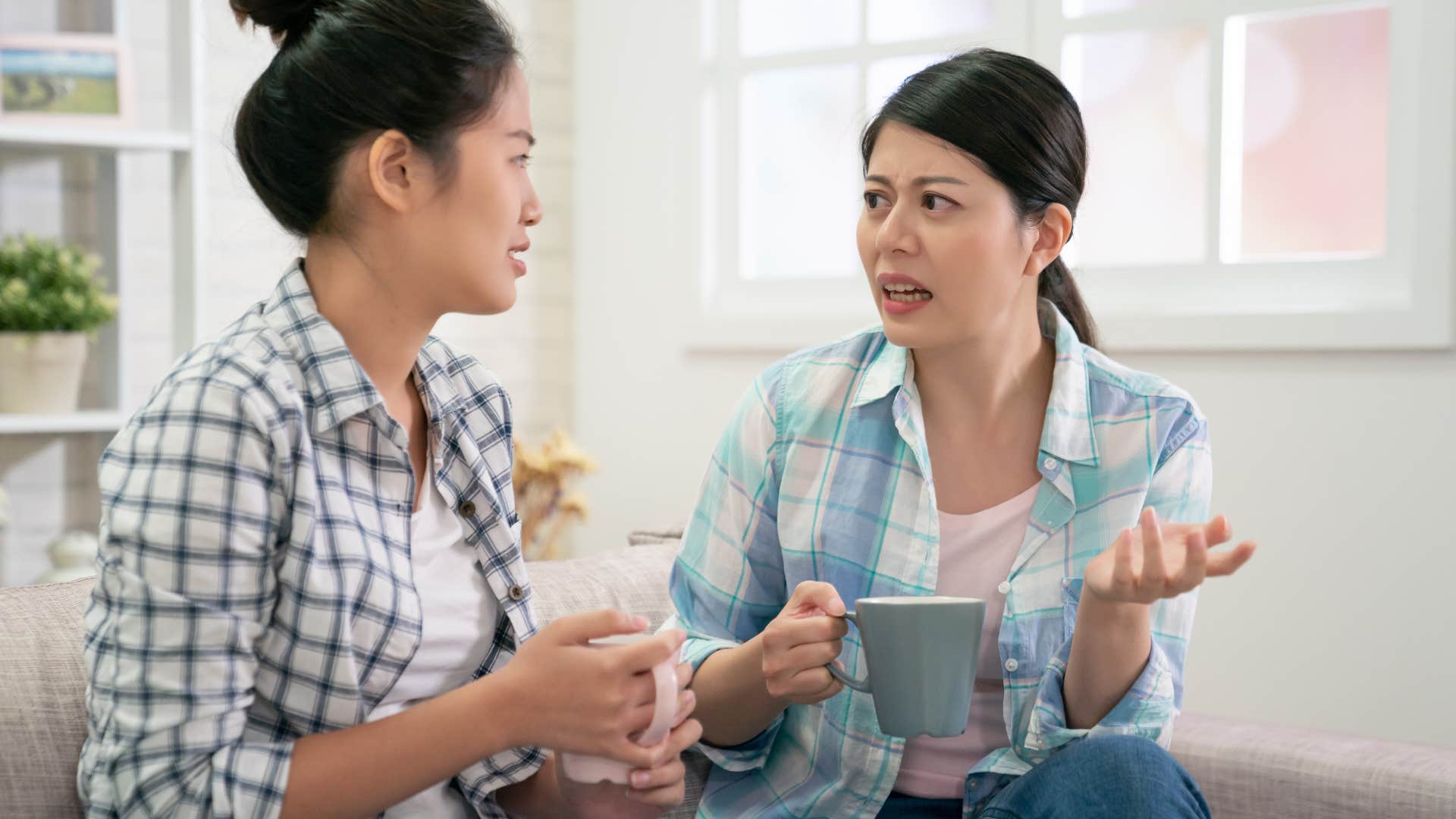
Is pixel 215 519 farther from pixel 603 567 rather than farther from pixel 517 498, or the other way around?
pixel 517 498

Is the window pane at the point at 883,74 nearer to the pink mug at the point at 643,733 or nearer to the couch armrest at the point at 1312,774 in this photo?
the couch armrest at the point at 1312,774

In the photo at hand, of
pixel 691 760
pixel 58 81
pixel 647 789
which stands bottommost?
pixel 691 760

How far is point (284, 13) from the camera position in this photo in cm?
122

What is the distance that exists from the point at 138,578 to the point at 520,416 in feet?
8.98

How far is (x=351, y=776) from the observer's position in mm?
1078

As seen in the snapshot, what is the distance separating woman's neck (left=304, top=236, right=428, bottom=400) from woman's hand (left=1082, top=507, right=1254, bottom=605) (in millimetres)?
650

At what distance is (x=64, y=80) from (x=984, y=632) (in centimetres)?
215

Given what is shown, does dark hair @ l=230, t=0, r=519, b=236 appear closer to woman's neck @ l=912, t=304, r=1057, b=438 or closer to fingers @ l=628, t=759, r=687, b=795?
fingers @ l=628, t=759, r=687, b=795

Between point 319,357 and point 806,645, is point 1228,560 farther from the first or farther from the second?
point 319,357

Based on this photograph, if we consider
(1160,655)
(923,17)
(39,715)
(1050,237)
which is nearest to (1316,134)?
(923,17)

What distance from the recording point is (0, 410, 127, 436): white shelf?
261 cm

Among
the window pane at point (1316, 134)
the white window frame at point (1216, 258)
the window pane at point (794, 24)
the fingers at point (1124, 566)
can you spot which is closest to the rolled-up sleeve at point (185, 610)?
the fingers at point (1124, 566)

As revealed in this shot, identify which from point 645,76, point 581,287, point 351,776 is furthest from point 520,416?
point 351,776

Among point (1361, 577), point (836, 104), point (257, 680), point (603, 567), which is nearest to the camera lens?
point (257, 680)
